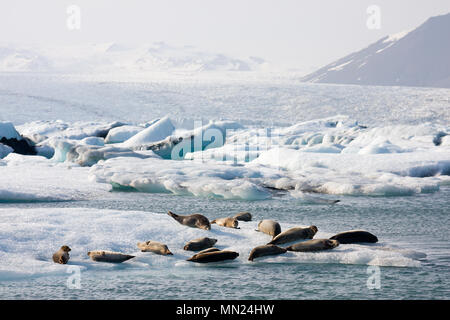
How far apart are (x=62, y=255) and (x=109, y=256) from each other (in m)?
0.39

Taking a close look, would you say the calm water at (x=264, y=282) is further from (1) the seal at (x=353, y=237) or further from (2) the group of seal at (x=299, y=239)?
(1) the seal at (x=353, y=237)

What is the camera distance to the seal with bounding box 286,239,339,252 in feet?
19.8

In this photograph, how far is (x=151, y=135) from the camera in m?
19.5

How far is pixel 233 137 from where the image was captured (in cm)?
2211

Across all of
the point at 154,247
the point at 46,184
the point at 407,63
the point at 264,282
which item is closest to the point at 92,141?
the point at 46,184

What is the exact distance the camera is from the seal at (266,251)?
5.84 m

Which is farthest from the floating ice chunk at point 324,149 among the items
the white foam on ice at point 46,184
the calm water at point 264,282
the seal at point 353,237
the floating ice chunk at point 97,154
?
the seal at point 353,237

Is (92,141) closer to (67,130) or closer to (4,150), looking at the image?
(4,150)

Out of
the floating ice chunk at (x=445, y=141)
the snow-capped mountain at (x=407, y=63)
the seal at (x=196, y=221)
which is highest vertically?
the snow-capped mountain at (x=407, y=63)

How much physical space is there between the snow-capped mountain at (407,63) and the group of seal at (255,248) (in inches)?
2795
